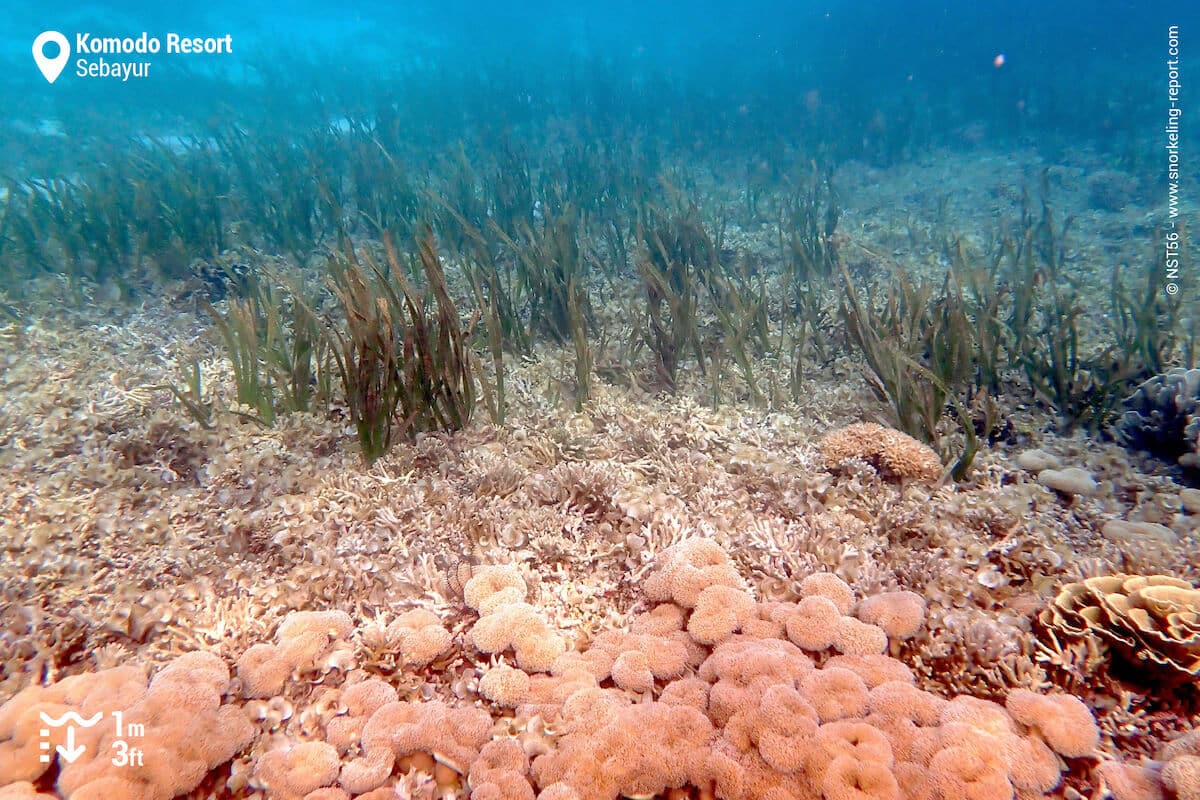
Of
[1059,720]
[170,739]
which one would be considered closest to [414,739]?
[170,739]

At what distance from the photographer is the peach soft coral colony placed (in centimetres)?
167

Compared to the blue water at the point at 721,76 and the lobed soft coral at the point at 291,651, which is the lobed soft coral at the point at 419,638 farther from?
the blue water at the point at 721,76

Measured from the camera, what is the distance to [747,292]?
224 inches

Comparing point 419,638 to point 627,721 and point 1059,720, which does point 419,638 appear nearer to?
point 627,721

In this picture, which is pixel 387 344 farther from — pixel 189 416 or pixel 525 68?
pixel 525 68

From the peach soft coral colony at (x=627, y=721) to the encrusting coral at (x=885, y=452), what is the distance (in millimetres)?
1239

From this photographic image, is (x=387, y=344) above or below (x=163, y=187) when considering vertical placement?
below

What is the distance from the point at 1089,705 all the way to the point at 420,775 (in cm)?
227

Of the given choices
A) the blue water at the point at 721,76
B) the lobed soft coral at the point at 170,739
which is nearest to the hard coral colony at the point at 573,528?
the lobed soft coral at the point at 170,739

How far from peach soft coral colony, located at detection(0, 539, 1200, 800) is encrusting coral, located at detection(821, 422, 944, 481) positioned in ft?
4.06

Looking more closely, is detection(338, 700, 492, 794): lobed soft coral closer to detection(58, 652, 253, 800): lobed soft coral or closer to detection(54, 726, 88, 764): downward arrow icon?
detection(58, 652, 253, 800): lobed soft coral

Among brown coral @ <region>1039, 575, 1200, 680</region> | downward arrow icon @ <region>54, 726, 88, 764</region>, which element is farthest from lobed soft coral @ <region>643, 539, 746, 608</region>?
downward arrow icon @ <region>54, 726, 88, 764</region>

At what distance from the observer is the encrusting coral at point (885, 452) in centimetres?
333

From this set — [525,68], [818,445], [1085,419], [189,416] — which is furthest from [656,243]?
[525,68]
